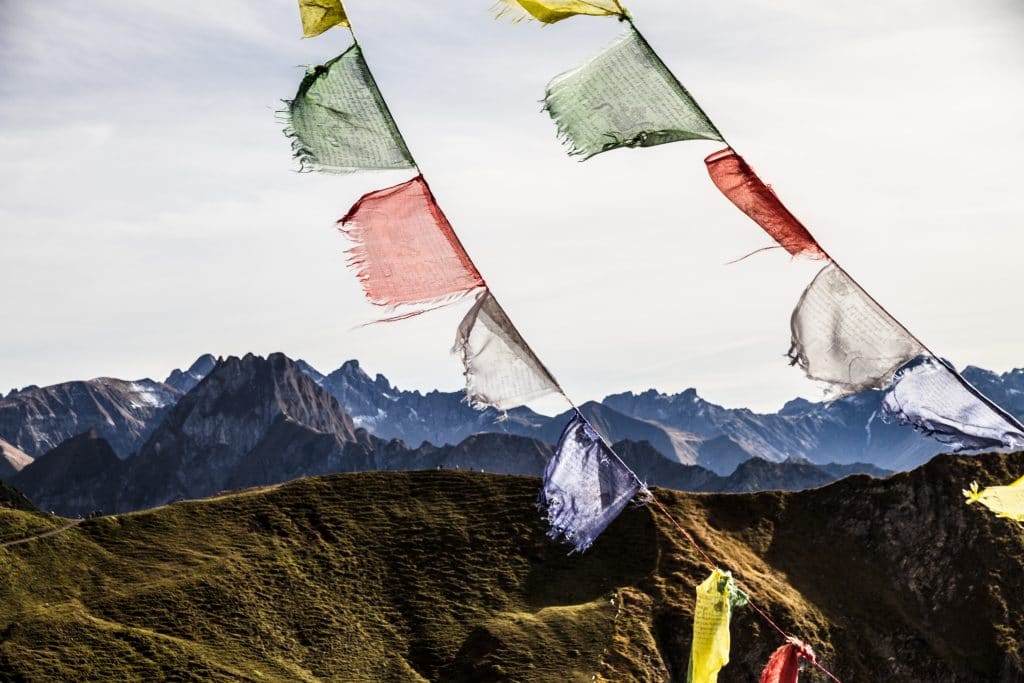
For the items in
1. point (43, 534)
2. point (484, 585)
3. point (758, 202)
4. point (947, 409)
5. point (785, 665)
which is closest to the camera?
point (947, 409)

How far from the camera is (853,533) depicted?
241 feet

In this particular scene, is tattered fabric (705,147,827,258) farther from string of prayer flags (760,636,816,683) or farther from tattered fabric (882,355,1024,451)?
string of prayer flags (760,636,816,683)

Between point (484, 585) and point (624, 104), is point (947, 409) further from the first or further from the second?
point (484, 585)

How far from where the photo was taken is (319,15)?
1722 cm

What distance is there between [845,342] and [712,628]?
5.21 m

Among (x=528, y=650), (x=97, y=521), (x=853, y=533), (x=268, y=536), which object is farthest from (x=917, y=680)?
(x=97, y=521)

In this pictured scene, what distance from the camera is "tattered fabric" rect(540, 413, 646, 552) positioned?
17109 millimetres

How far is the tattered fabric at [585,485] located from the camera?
17.1 meters

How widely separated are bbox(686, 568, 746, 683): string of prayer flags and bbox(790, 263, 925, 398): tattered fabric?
394 centimetres

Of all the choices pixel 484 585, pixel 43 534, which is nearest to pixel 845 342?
pixel 484 585

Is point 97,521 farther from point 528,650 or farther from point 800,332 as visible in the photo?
point 800,332

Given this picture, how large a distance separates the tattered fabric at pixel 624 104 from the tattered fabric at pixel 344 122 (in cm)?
263

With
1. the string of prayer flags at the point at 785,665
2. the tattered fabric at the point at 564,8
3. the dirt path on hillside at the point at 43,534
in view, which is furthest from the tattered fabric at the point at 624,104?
the dirt path on hillside at the point at 43,534

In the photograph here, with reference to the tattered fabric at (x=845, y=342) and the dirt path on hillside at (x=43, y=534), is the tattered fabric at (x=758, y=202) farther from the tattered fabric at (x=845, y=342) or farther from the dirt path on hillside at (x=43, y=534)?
the dirt path on hillside at (x=43, y=534)
